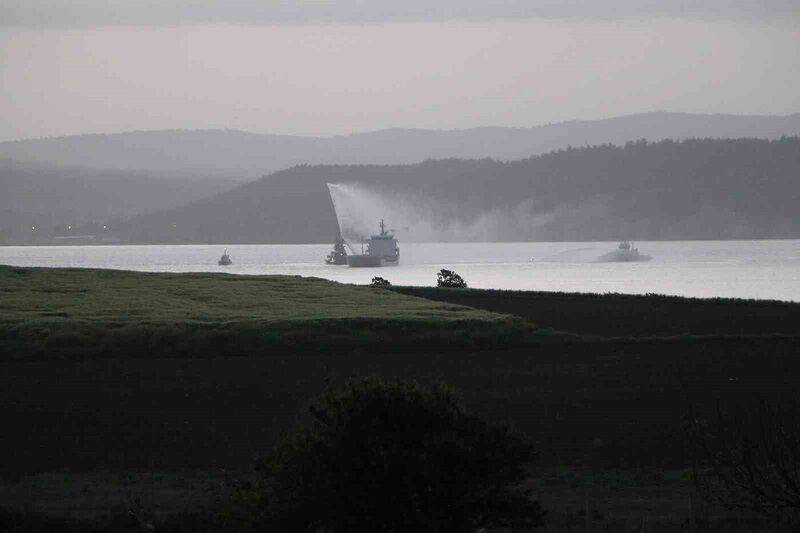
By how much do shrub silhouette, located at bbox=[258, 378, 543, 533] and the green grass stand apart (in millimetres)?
17445

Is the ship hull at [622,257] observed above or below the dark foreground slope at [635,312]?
above

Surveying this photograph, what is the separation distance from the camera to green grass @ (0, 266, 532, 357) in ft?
97.9

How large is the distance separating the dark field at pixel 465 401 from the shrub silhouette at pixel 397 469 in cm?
213

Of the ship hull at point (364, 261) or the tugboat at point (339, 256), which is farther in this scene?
the tugboat at point (339, 256)

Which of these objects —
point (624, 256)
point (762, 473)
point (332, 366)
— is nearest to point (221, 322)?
point (332, 366)

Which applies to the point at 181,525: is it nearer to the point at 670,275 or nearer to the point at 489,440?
the point at 489,440

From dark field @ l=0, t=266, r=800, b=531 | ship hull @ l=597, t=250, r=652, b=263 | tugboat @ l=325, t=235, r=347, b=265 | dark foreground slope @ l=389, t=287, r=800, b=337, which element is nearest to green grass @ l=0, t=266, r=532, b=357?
dark field @ l=0, t=266, r=800, b=531

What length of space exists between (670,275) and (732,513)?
83604 mm

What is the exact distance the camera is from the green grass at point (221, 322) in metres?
29.8

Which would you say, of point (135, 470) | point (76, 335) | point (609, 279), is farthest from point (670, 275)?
point (135, 470)

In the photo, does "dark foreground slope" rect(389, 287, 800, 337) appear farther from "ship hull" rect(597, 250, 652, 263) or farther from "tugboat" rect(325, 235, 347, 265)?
"ship hull" rect(597, 250, 652, 263)

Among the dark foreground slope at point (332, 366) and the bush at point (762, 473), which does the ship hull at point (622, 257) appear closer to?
the dark foreground slope at point (332, 366)

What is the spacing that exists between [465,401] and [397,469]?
434 inches

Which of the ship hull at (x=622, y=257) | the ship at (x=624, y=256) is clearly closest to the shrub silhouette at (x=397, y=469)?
the ship hull at (x=622, y=257)
